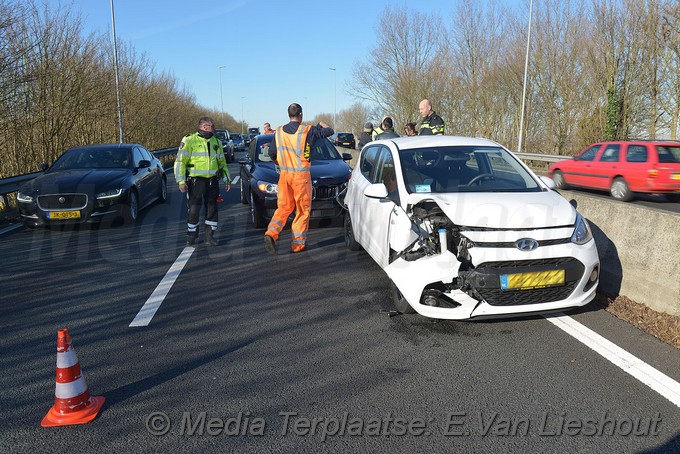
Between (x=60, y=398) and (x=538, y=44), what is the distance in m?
31.9

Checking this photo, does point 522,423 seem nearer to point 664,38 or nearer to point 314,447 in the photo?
point 314,447

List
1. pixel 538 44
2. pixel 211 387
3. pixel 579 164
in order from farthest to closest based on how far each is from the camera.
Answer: pixel 538 44
pixel 579 164
pixel 211 387

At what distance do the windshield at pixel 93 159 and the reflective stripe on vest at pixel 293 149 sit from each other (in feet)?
15.5

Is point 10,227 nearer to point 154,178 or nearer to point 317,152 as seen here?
point 154,178

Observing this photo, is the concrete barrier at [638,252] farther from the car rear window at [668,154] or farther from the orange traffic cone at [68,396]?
the car rear window at [668,154]

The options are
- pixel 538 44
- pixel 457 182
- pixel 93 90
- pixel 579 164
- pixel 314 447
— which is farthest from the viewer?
pixel 538 44

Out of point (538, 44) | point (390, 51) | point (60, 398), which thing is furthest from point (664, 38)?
point (60, 398)

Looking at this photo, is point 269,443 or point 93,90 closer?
point 269,443

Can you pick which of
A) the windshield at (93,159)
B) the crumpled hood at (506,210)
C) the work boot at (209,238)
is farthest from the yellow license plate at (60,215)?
the crumpled hood at (506,210)

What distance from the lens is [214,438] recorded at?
2830mm

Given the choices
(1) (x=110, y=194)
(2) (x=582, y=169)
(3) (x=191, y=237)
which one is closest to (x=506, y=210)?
(3) (x=191, y=237)

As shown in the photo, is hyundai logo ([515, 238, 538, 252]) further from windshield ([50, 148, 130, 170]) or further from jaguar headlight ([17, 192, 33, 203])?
windshield ([50, 148, 130, 170])

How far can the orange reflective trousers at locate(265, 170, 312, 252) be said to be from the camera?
23.0ft

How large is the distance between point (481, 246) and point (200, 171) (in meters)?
4.85
